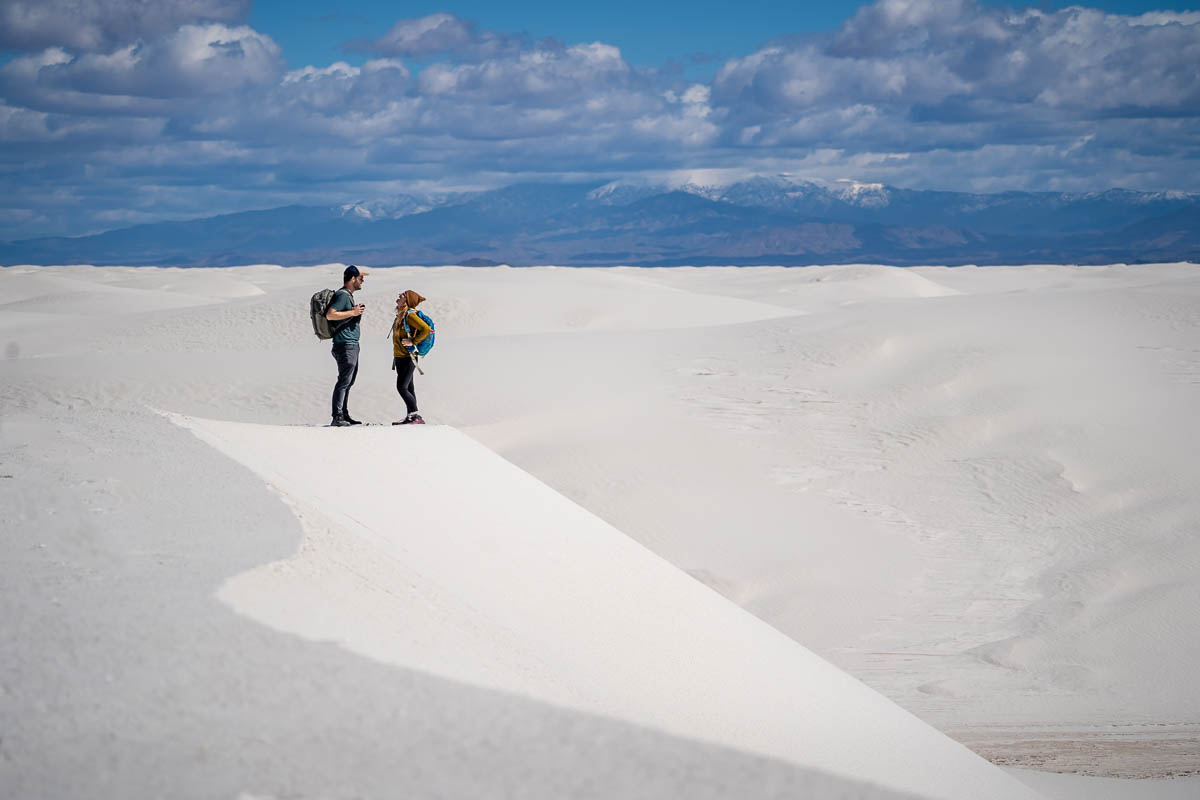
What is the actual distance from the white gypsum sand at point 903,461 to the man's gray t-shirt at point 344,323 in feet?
6.53

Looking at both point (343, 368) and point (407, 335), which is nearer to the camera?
point (343, 368)

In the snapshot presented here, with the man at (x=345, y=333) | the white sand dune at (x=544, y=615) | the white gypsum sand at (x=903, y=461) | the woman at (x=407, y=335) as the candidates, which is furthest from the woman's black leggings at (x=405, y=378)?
the white gypsum sand at (x=903, y=461)

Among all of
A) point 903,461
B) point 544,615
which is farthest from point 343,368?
point 903,461

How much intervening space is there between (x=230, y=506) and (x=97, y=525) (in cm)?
70

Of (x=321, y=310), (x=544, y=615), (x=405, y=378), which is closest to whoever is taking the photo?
(x=544, y=615)

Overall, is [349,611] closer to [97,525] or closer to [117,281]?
[97,525]

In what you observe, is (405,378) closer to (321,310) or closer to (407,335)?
(407,335)

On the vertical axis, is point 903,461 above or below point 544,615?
below

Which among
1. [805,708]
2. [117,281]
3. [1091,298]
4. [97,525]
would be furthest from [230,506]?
[117,281]

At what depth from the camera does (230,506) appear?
17.1 feet

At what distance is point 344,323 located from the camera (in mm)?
9547

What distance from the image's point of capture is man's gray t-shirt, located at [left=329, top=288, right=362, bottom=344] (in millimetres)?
9320

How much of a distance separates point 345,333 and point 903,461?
25.5ft

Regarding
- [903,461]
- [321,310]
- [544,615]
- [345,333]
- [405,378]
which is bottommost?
[903,461]
